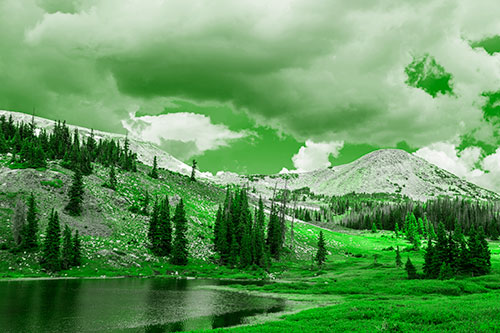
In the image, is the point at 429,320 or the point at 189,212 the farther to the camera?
the point at 189,212

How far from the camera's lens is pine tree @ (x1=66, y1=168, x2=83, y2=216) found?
375 feet

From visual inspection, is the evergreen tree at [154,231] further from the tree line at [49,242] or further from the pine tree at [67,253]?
the pine tree at [67,253]

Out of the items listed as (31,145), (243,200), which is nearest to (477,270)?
(243,200)

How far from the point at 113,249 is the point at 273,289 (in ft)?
174

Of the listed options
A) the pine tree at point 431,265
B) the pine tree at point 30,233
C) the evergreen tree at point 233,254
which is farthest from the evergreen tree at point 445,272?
the pine tree at point 30,233

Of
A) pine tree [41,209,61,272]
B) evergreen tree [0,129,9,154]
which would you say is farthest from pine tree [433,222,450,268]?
evergreen tree [0,129,9,154]

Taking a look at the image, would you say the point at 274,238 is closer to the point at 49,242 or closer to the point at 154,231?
the point at 154,231

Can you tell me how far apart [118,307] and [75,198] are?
76090mm

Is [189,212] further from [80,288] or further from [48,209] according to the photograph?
[80,288]

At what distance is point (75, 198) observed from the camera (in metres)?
115

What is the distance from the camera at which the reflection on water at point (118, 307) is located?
40.8 meters

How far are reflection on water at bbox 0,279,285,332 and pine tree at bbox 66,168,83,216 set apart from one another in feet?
137

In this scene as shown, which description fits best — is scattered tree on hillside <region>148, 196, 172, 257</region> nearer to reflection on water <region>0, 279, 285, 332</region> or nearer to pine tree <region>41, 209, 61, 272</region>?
pine tree <region>41, 209, 61, 272</region>

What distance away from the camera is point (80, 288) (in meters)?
68.2
